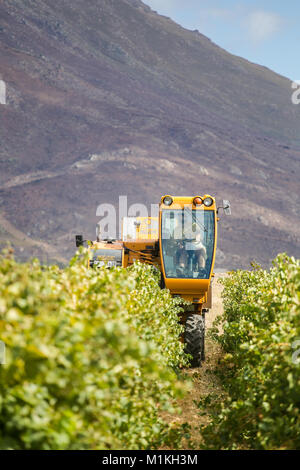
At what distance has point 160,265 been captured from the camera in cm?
1355

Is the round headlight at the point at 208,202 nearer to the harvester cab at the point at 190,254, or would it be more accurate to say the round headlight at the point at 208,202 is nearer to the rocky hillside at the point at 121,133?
the harvester cab at the point at 190,254

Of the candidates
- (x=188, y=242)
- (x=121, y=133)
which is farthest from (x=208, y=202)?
(x=121, y=133)

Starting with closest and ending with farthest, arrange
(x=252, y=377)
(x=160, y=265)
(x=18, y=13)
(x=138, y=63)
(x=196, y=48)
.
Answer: (x=252, y=377) → (x=160, y=265) → (x=18, y=13) → (x=138, y=63) → (x=196, y=48)

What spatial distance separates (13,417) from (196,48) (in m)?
169

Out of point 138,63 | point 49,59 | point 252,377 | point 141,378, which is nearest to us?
point 141,378

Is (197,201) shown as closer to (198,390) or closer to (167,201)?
(167,201)

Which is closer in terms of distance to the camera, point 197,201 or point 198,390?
point 198,390

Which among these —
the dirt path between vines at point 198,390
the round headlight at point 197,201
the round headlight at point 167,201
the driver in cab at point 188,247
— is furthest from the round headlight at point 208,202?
the dirt path between vines at point 198,390

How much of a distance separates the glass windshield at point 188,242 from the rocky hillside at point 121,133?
151ft

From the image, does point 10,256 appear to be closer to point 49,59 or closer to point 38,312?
point 38,312

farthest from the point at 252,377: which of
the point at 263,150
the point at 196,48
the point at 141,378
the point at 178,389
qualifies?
the point at 196,48

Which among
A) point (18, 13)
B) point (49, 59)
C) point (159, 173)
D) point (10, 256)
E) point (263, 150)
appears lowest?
point (10, 256)

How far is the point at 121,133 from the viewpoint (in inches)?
3706

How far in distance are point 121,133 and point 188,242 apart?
3269 inches
